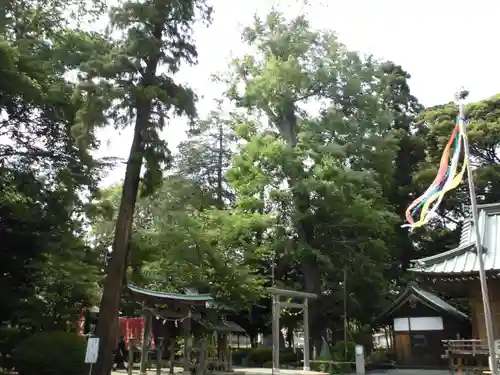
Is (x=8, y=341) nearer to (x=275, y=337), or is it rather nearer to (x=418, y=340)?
(x=275, y=337)

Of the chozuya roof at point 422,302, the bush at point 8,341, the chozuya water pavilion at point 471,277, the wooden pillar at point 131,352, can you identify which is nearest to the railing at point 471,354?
the chozuya water pavilion at point 471,277

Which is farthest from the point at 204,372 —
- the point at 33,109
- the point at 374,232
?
the point at 374,232

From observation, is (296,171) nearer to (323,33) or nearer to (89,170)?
(323,33)

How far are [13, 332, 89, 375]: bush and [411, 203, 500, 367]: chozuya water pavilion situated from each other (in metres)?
10.7

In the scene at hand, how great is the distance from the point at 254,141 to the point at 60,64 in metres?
11.8

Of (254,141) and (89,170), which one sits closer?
(89,170)

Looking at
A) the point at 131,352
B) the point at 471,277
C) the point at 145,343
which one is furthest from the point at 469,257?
the point at 131,352

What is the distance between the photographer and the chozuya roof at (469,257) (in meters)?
14.5

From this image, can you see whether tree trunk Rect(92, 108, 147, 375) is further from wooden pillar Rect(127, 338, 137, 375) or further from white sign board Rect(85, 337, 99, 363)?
wooden pillar Rect(127, 338, 137, 375)

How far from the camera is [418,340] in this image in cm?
2609

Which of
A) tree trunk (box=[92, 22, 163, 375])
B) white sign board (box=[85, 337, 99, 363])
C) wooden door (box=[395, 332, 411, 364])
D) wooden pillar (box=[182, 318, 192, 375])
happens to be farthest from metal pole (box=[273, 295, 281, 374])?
wooden door (box=[395, 332, 411, 364])

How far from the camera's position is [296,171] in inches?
971

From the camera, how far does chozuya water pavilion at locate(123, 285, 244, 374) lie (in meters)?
16.5

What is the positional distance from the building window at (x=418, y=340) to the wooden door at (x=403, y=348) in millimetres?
218
